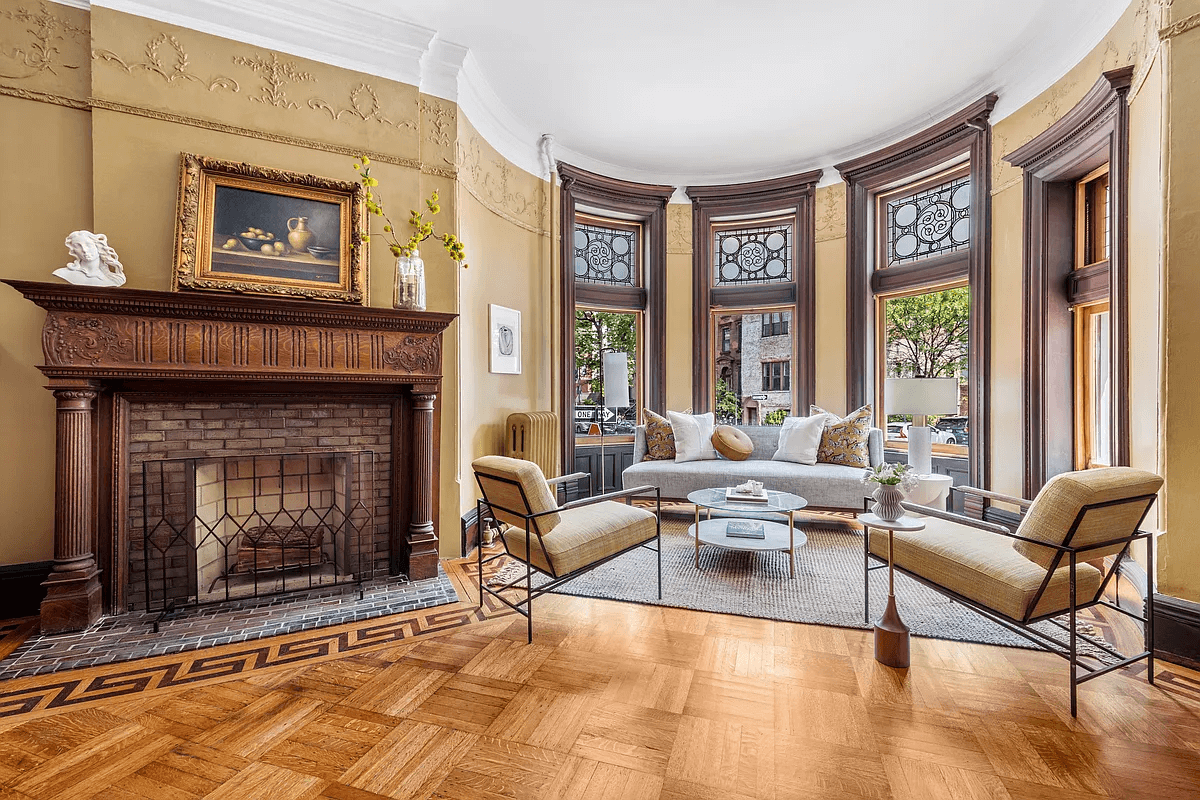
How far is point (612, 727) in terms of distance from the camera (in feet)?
6.41

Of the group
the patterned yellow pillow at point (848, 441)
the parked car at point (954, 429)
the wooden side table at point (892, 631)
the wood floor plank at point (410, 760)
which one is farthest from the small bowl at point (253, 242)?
the parked car at point (954, 429)

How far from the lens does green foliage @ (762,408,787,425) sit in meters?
6.06

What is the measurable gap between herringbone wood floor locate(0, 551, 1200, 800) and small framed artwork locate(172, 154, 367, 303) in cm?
203

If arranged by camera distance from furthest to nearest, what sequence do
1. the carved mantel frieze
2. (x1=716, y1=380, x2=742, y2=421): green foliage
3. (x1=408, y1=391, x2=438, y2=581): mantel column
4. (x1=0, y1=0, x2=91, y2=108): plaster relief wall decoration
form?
(x1=716, y1=380, x2=742, y2=421): green foliage → (x1=408, y1=391, x2=438, y2=581): mantel column → (x1=0, y1=0, x2=91, y2=108): plaster relief wall decoration → the carved mantel frieze

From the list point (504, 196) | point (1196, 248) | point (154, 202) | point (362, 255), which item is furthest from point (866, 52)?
point (154, 202)

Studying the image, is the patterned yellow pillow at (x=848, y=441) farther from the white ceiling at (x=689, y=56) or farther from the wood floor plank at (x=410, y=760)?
the wood floor plank at (x=410, y=760)

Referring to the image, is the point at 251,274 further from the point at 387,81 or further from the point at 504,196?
the point at 504,196

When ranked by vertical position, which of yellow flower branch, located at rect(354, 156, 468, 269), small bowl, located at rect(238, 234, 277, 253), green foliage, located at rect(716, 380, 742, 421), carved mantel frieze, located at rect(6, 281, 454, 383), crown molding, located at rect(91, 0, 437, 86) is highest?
crown molding, located at rect(91, 0, 437, 86)

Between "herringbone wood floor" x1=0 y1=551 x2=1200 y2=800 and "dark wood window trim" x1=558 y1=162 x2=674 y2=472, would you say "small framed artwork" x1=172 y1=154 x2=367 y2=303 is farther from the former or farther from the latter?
"dark wood window trim" x1=558 y1=162 x2=674 y2=472

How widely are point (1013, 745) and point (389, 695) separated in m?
2.36

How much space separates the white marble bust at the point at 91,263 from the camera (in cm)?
260

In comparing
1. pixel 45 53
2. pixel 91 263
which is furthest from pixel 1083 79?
pixel 45 53

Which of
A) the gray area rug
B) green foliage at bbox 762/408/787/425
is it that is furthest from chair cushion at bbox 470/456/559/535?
green foliage at bbox 762/408/787/425

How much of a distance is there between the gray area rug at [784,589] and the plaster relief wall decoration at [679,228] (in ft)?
11.3
